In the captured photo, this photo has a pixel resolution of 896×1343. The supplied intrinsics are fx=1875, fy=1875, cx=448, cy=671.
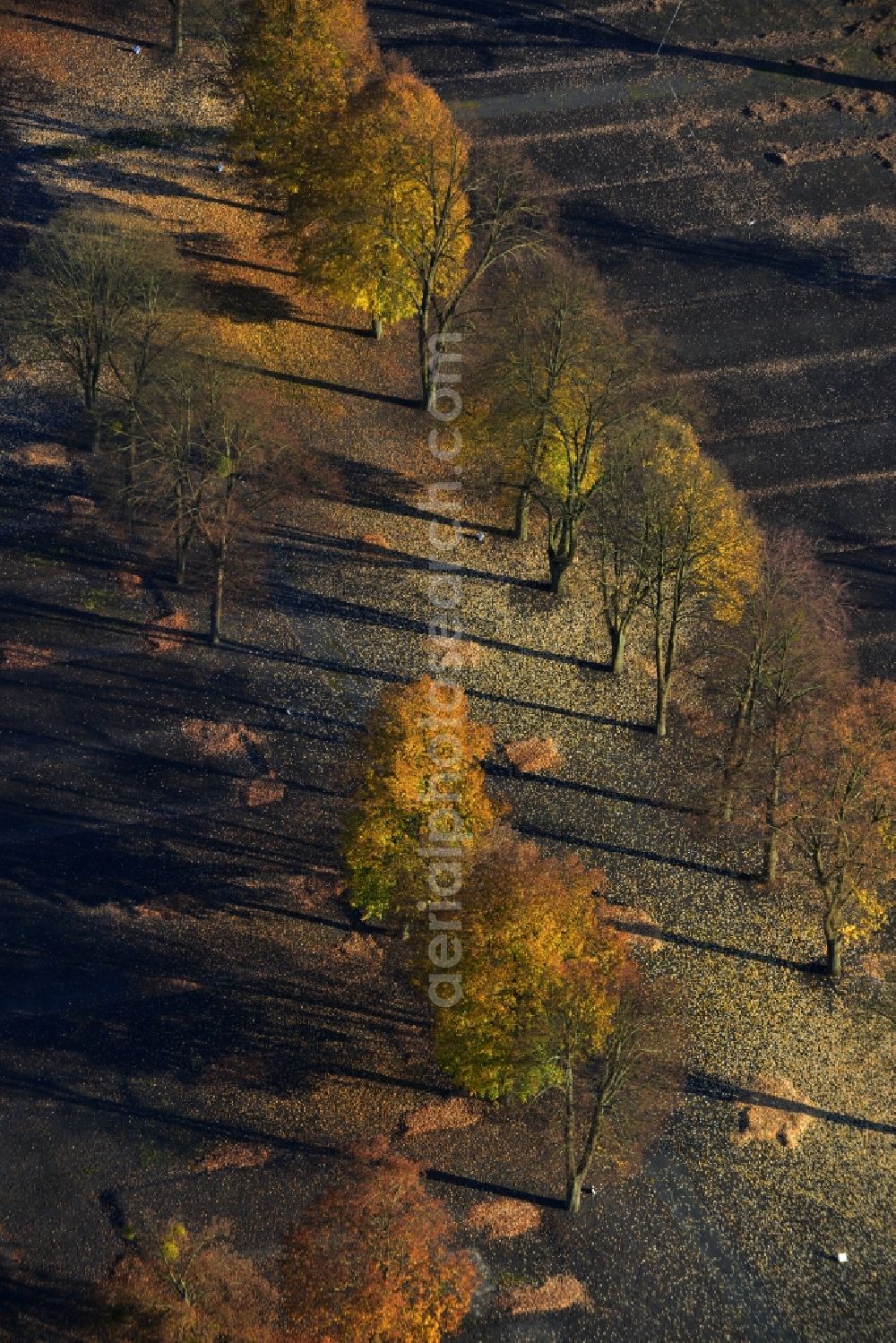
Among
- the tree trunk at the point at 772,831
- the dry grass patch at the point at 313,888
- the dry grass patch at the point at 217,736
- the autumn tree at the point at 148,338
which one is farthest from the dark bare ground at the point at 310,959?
the autumn tree at the point at 148,338

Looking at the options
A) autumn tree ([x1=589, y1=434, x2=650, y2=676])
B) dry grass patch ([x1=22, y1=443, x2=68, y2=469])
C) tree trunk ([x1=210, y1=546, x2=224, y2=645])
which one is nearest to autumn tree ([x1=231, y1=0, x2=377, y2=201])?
dry grass patch ([x1=22, y1=443, x2=68, y2=469])

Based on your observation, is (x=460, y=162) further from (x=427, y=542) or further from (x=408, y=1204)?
(x=408, y=1204)

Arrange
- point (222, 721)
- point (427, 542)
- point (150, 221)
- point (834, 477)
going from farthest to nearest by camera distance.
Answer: point (150, 221) < point (834, 477) < point (427, 542) < point (222, 721)

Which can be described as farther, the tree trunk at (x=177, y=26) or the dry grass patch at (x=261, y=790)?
the tree trunk at (x=177, y=26)

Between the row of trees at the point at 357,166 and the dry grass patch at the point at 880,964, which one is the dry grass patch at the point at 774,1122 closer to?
the dry grass patch at the point at 880,964

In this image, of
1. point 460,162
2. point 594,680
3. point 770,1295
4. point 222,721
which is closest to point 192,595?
point 222,721

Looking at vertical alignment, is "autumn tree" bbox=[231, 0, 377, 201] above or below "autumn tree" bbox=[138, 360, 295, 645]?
above

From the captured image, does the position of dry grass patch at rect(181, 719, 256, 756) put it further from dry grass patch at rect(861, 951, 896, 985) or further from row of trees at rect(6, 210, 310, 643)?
dry grass patch at rect(861, 951, 896, 985)
